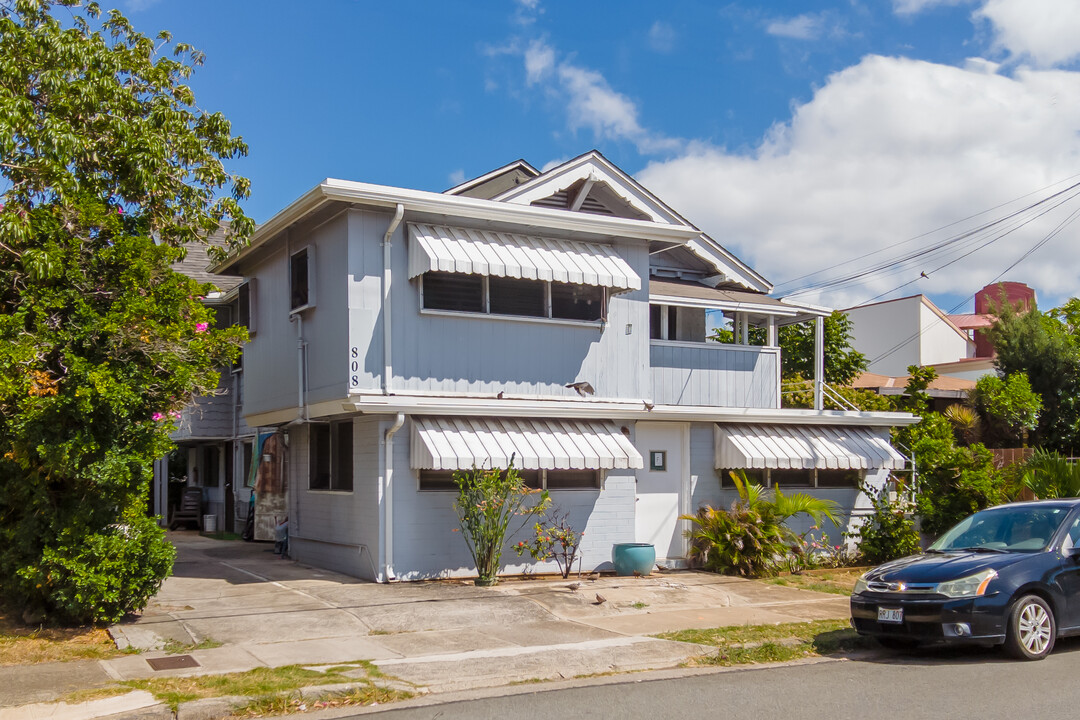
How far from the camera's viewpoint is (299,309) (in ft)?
49.9

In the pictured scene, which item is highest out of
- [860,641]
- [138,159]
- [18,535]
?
[138,159]

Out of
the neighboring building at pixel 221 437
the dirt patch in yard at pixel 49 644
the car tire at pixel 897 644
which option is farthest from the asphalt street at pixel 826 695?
the neighboring building at pixel 221 437

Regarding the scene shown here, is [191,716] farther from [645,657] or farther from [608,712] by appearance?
[645,657]

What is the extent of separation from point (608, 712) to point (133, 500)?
18.3 feet

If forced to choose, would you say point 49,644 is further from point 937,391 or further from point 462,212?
point 937,391

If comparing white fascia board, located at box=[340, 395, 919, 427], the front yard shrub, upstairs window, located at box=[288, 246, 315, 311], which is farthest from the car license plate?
upstairs window, located at box=[288, 246, 315, 311]

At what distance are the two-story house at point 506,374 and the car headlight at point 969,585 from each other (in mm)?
5838

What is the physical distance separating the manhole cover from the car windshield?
26.0 feet

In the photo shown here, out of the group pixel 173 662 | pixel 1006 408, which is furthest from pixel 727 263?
pixel 173 662

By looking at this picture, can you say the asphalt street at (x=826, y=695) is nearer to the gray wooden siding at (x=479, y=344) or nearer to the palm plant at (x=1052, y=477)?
the gray wooden siding at (x=479, y=344)

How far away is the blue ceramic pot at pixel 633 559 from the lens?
14922 mm

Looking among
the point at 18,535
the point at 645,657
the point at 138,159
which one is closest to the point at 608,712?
the point at 645,657

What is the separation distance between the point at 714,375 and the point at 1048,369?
15.3 meters

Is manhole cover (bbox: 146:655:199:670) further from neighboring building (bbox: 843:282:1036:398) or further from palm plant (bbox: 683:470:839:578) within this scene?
neighboring building (bbox: 843:282:1036:398)
